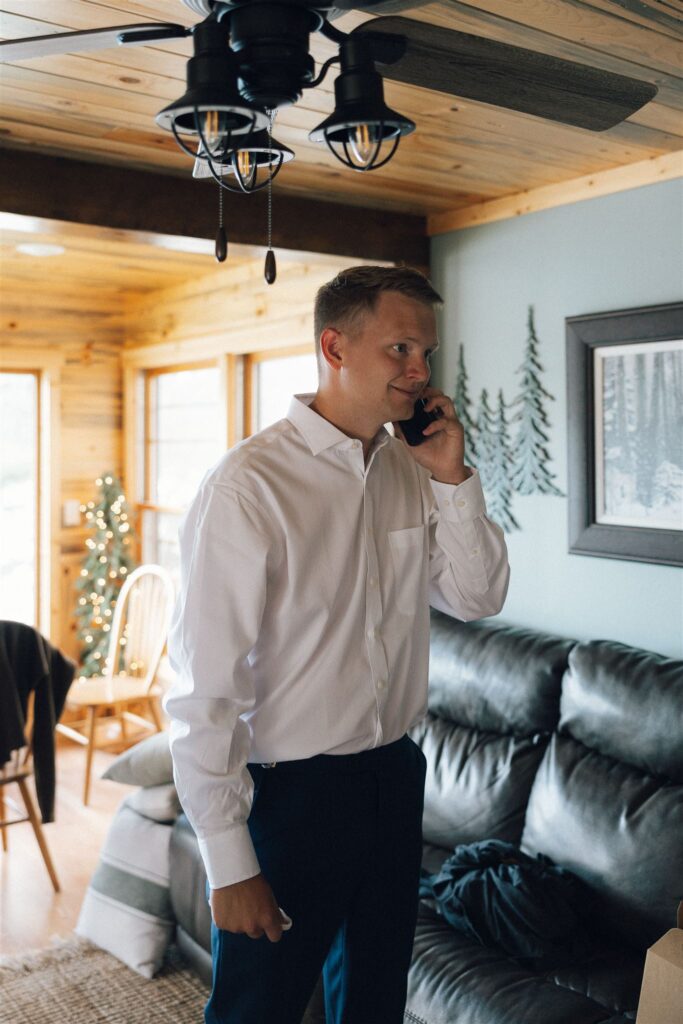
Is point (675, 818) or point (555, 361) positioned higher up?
point (555, 361)

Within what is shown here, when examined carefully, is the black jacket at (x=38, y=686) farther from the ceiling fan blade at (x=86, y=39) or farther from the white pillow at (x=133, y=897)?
the ceiling fan blade at (x=86, y=39)

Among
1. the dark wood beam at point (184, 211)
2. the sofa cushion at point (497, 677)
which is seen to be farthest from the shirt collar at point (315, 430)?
the dark wood beam at point (184, 211)

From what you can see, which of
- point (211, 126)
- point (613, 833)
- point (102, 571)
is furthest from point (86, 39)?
point (102, 571)

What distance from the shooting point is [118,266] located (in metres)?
4.83

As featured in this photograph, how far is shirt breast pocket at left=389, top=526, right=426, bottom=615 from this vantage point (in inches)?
69.6

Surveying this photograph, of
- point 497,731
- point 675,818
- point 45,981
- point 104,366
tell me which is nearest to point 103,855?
point 45,981

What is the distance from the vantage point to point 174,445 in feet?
17.9

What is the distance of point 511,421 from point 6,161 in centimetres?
180

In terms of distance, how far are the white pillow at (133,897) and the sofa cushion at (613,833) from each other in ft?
3.68

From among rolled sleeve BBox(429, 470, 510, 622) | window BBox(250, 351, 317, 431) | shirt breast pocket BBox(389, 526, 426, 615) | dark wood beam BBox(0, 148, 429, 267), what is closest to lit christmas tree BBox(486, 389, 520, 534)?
dark wood beam BBox(0, 148, 429, 267)

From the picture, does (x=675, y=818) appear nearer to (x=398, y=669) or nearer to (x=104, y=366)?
(x=398, y=669)

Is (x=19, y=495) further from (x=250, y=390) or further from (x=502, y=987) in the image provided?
(x=502, y=987)

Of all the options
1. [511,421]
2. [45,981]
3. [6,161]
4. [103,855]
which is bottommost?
[45,981]

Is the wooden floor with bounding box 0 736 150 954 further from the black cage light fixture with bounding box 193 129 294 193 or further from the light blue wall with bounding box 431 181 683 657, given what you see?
the black cage light fixture with bounding box 193 129 294 193
